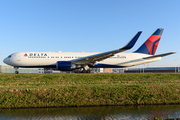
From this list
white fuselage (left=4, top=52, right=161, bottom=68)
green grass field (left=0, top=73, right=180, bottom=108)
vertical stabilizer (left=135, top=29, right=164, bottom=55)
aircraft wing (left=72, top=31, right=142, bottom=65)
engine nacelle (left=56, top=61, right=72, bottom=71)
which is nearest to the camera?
green grass field (left=0, top=73, right=180, bottom=108)

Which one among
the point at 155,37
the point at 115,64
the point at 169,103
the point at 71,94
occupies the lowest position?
the point at 169,103

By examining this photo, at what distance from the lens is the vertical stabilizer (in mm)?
35594

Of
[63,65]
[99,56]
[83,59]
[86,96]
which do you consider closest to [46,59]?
[63,65]

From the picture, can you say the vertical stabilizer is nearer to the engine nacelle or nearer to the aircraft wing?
the aircraft wing

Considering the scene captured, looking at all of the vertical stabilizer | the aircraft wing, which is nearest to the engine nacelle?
the aircraft wing

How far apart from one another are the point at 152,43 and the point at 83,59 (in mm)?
16518

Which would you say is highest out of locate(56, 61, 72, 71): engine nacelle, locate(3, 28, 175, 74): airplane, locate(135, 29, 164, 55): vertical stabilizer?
locate(135, 29, 164, 55): vertical stabilizer

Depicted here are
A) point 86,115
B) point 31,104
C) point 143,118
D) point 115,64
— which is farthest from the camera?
point 115,64

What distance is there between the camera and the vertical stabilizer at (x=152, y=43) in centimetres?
3559

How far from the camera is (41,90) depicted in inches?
621

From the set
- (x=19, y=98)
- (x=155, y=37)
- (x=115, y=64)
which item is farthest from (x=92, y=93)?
(x=155, y=37)

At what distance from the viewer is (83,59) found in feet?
95.0

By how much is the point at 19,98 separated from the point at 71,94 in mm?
4638

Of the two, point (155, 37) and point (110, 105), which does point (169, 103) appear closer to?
point (110, 105)
